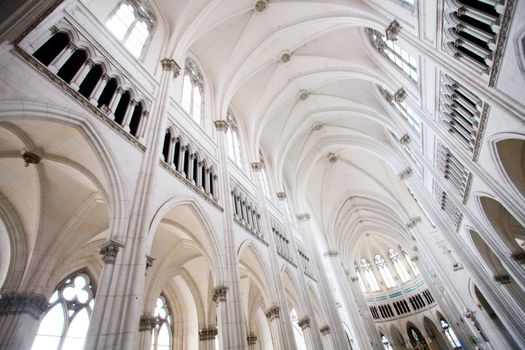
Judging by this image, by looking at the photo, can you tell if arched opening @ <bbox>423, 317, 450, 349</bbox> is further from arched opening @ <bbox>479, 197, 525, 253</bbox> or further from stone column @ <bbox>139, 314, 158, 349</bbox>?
stone column @ <bbox>139, 314, 158, 349</bbox>

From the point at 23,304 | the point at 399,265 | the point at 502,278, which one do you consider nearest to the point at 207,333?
the point at 23,304

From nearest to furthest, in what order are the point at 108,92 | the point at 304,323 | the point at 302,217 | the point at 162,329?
the point at 108,92, the point at 162,329, the point at 304,323, the point at 302,217

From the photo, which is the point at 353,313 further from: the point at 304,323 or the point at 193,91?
the point at 193,91

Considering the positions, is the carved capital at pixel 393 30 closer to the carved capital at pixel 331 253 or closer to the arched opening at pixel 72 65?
the arched opening at pixel 72 65

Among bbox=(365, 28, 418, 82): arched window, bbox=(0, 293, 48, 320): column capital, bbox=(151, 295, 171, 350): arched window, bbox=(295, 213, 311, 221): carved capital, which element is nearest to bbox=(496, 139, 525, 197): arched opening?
bbox=(365, 28, 418, 82): arched window

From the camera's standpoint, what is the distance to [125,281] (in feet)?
14.9

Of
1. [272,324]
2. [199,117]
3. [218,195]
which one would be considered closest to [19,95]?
[218,195]

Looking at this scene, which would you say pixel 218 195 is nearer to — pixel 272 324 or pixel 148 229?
pixel 148 229

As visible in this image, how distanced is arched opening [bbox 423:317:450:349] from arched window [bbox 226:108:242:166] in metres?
32.0

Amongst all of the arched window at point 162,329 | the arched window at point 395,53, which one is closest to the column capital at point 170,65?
the arched window at point 395,53

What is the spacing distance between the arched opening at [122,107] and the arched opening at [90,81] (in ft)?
2.29

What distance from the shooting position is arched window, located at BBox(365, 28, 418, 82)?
11.2 meters

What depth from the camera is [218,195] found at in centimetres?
964

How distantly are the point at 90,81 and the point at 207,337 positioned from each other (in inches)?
420
